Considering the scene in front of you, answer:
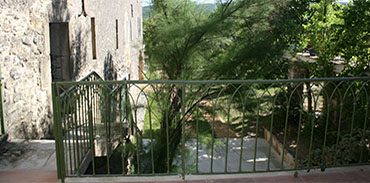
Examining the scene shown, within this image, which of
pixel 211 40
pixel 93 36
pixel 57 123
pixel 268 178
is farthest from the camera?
Result: pixel 93 36

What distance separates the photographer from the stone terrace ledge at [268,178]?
2.66 metres

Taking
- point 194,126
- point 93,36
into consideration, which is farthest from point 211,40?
point 93,36

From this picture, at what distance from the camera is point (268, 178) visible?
2.71 m

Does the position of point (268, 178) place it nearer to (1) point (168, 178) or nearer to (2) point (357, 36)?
(1) point (168, 178)

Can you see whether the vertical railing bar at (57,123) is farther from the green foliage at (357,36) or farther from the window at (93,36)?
the window at (93,36)

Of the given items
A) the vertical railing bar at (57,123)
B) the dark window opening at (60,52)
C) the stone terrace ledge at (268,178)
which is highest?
the dark window opening at (60,52)

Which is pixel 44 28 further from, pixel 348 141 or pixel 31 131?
pixel 348 141

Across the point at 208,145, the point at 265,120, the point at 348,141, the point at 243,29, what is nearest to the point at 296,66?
the point at 265,120

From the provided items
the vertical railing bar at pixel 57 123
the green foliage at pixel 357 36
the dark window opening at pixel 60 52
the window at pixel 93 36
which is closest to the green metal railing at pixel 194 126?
the vertical railing bar at pixel 57 123

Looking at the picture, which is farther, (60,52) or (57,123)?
(60,52)

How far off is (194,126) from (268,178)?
97.2 inches

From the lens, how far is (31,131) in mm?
4074

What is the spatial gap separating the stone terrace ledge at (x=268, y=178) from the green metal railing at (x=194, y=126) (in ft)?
0.20

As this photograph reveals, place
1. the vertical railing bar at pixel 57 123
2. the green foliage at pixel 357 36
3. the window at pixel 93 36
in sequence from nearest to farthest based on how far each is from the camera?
the vertical railing bar at pixel 57 123, the green foliage at pixel 357 36, the window at pixel 93 36
